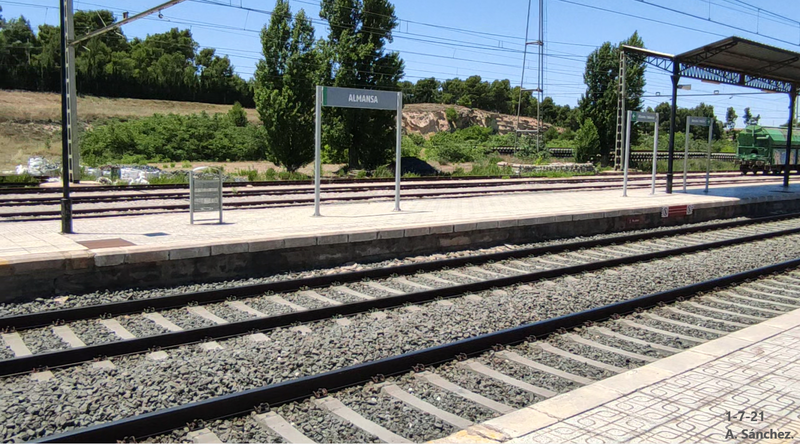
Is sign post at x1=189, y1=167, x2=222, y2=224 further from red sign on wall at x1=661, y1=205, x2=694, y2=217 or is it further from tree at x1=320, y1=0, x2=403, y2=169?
tree at x1=320, y1=0, x2=403, y2=169

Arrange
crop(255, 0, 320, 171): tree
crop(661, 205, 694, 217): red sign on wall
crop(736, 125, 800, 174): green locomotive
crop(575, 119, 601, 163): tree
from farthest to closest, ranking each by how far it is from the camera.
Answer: crop(575, 119, 601, 163): tree
crop(736, 125, 800, 174): green locomotive
crop(255, 0, 320, 171): tree
crop(661, 205, 694, 217): red sign on wall

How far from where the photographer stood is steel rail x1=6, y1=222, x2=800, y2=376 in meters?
5.45

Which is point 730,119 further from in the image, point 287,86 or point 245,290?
point 245,290

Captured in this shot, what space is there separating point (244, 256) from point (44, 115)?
58323 millimetres

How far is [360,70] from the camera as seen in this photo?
117ft

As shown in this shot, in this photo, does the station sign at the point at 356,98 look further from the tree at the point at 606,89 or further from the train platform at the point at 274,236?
the tree at the point at 606,89

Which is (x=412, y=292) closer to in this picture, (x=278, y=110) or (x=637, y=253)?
(x=637, y=253)

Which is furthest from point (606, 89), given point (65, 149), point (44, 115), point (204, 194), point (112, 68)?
point (112, 68)

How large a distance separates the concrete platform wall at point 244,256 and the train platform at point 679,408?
599 cm

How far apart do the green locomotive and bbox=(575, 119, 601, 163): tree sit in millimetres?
9104

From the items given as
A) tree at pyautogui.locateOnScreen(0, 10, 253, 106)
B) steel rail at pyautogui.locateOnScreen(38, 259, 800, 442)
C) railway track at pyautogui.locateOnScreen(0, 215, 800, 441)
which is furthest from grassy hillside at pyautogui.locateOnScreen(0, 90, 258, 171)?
steel rail at pyautogui.locateOnScreen(38, 259, 800, 442)

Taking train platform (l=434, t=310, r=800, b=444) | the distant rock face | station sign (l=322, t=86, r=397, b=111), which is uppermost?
the distant rock face

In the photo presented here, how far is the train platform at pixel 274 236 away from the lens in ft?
26.9

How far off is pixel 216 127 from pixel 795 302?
52.0m
